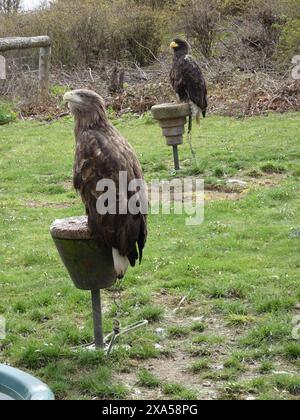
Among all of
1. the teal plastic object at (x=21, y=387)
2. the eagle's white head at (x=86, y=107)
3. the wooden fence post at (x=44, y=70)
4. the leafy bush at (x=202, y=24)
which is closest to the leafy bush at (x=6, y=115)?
the wooden fence post at (x=44, y=70)

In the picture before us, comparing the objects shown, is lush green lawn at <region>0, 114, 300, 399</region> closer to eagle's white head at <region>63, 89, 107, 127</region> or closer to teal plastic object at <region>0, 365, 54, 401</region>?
teal plastic object at <region>0, 365, 54, 401</region>

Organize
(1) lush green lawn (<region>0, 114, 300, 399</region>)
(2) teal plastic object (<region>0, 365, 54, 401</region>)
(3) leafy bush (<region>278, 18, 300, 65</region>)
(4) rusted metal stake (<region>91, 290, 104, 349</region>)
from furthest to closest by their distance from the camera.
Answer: (3) leafy bush (<region>278, 18, 300, 65</region>) → (4) rusted metal stake (<region>91, 290, 104, 349</region>) → (1) lush green lawn (<region>0, 114, 300, 399</region>) → (2) teal plastic object (<region>0, 365, 54, 401</region>)

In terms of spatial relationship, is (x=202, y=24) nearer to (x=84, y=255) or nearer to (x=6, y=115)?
(x=6, y=115)

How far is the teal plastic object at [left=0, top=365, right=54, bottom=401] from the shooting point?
359 centimetres

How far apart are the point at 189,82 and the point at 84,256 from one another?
8.07m

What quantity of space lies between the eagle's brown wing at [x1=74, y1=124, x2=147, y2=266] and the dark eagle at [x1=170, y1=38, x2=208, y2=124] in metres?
7.40

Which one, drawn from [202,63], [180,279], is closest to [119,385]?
[180,279]

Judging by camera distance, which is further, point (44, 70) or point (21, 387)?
point (44, 70)

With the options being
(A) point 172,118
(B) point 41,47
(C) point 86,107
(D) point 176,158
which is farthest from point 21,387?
(B) point 41,47

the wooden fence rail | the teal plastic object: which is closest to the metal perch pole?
the wooden fence rail

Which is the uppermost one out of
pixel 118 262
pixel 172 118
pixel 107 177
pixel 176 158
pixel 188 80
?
pixel 107 177

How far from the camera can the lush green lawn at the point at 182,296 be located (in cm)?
567

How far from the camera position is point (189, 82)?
13430mm

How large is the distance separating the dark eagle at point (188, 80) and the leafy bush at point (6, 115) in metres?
5.26
